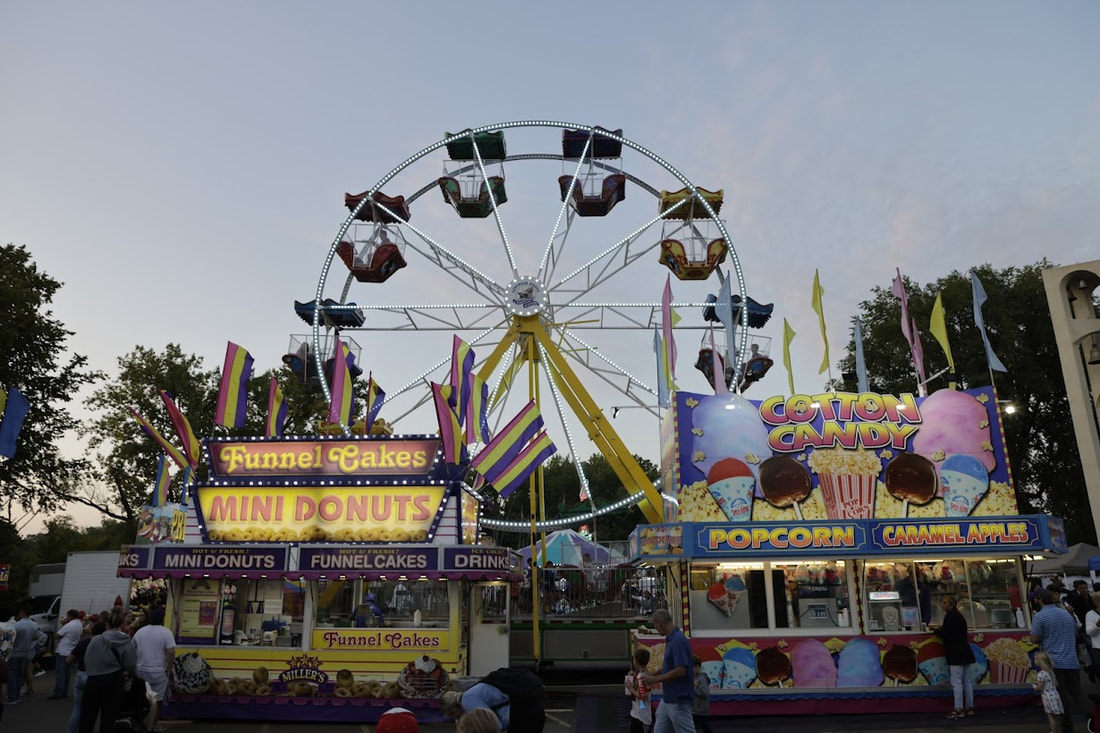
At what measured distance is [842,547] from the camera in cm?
1109

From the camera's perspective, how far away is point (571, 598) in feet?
51.5

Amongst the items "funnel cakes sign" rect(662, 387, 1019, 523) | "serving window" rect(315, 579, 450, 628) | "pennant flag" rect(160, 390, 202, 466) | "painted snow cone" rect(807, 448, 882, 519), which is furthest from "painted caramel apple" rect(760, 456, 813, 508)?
"pennant flag" rect(160, 390, 202, 466)

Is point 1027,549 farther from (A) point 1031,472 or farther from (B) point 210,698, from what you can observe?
(A) point 1031,472

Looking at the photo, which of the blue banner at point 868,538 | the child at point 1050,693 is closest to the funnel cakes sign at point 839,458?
the blue banner at point 868,538

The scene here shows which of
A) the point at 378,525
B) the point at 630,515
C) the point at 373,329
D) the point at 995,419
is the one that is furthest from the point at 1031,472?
the point at 630,515

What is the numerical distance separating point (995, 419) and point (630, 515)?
5266cm

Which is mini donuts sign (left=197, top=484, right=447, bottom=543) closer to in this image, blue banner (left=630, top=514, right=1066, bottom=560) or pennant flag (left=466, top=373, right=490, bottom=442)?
pennant flag (left=466, top=373, right=490, bottom=442)

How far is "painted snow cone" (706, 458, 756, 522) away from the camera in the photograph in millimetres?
11976

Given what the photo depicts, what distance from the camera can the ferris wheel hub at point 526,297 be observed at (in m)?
20.2

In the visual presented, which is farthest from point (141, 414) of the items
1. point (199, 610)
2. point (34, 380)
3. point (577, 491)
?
point (577, 491)

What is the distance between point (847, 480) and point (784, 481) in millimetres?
996

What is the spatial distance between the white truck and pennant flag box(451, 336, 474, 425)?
12750 millimetres

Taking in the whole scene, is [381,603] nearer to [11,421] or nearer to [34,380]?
[11,421]

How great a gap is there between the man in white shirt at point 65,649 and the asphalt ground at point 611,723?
0.79m
